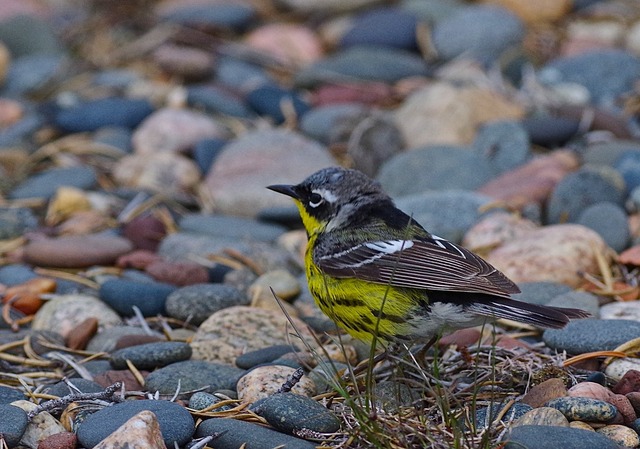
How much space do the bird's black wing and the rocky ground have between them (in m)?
0.33

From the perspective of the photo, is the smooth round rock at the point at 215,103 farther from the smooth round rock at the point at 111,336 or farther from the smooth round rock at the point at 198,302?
the smooth round rock at the point at 111,336

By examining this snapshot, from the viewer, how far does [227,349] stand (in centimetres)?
461

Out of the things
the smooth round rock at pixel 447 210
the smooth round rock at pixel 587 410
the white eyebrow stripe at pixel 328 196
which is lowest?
the smooth round rock at pixel 447 210

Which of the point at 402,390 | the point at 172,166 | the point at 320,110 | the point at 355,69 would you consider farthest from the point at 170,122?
the point at 402,390

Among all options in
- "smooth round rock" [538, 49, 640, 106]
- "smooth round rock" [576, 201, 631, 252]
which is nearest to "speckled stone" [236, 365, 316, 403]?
"smooth round rock" [576, 201, 631, 252]

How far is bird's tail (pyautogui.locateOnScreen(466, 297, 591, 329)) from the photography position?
3746mm

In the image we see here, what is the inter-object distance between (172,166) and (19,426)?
4.08m

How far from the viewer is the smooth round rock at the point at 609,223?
19.2 feet

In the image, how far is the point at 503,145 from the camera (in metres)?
7.48

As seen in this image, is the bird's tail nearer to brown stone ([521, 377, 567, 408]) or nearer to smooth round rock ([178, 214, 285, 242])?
brown stone ([521, 377, 567, 408])

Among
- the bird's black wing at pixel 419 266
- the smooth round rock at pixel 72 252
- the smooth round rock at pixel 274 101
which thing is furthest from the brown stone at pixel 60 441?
the smooth round rock at pixel 274 101

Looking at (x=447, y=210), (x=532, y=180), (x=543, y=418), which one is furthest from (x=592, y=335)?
(x=532, y=180)

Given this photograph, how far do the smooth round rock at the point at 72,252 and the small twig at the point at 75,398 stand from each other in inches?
78.9

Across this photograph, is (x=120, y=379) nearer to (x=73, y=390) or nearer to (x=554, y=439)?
(x=73, y=390)
